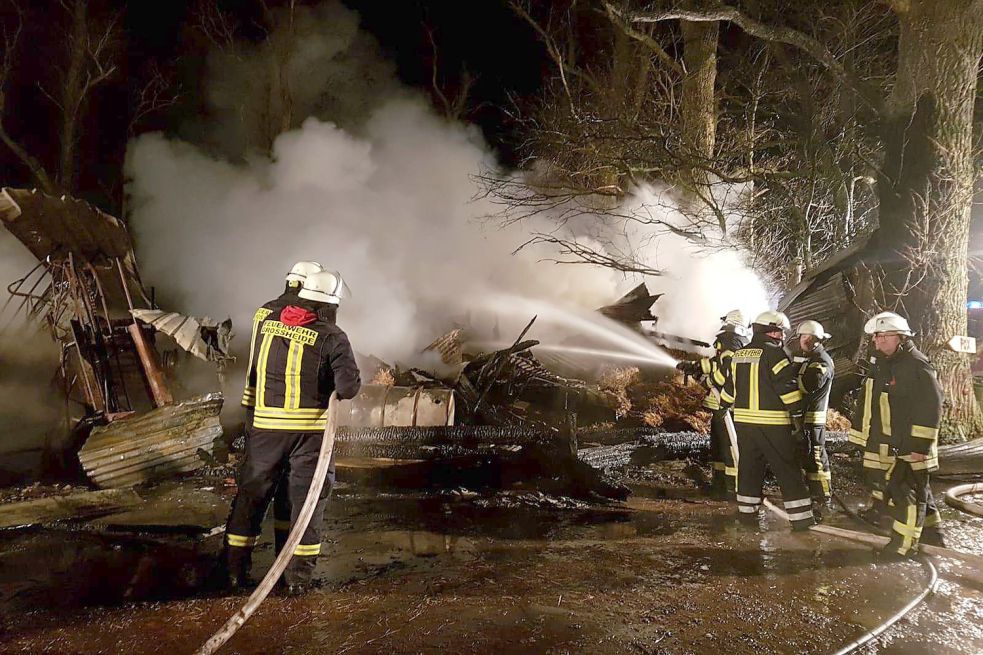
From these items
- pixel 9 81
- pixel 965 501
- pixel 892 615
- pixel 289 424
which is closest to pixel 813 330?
pixel 965 501

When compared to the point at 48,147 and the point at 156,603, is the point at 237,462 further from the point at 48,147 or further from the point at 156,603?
the point at 48,147

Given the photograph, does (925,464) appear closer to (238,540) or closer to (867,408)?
(867,408)

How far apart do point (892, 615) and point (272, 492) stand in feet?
11.7

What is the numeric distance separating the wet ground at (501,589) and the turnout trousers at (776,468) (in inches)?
7.5

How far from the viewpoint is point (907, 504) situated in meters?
4.03

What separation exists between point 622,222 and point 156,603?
41.0 feet

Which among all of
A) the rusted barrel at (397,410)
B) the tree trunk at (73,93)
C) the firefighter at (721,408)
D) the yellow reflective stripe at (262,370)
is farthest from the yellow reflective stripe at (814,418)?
the tree trunk at (73,93)

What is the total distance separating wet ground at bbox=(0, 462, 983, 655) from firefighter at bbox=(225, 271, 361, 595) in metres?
0.30

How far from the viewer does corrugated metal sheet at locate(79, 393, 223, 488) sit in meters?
5.48

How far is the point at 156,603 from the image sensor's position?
3156 mm

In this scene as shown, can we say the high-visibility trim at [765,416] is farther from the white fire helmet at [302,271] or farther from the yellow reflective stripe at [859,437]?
the white fire helmet at [302,271]

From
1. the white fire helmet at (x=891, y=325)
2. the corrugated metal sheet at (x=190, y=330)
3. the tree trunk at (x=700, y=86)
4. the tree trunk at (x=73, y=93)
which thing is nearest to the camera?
the white fire helmet at (x=891, y=325)

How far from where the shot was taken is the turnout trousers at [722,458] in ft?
18.4

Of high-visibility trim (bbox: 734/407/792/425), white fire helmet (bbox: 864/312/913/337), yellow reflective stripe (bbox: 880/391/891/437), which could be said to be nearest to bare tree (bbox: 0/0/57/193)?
high-visibility trim (bbox: 734/407/792/425)
